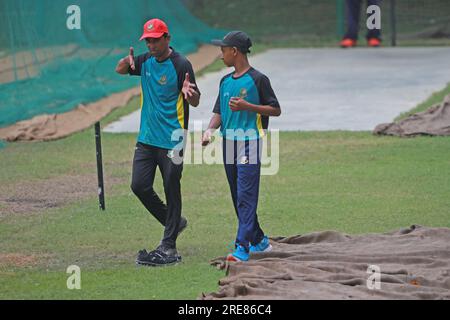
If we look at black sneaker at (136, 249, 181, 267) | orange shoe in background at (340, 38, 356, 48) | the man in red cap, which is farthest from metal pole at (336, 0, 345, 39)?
black sneaker at (136, 249, 181, 267)

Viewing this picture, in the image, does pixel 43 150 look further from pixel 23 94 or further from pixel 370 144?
pixel 370 144

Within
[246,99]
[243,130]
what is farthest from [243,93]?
[243,130]

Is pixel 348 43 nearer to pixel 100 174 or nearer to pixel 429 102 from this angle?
pixel 429 102

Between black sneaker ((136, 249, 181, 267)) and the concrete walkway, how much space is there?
7841 millimetres

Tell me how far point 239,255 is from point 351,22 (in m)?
16.7

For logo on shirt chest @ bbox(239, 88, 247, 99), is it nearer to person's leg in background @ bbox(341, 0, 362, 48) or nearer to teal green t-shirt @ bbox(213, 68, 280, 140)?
teal green t-shirt @ bbox(213, 68, 280, 140)

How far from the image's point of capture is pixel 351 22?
2478 cm

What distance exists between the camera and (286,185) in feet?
41.9

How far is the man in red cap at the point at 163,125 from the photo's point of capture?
912cm

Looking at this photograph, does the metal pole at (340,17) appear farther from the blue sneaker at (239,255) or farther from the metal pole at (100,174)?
the blue sneaker at (239,255)

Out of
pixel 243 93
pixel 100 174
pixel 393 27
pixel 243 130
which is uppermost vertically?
pixel 393 27
